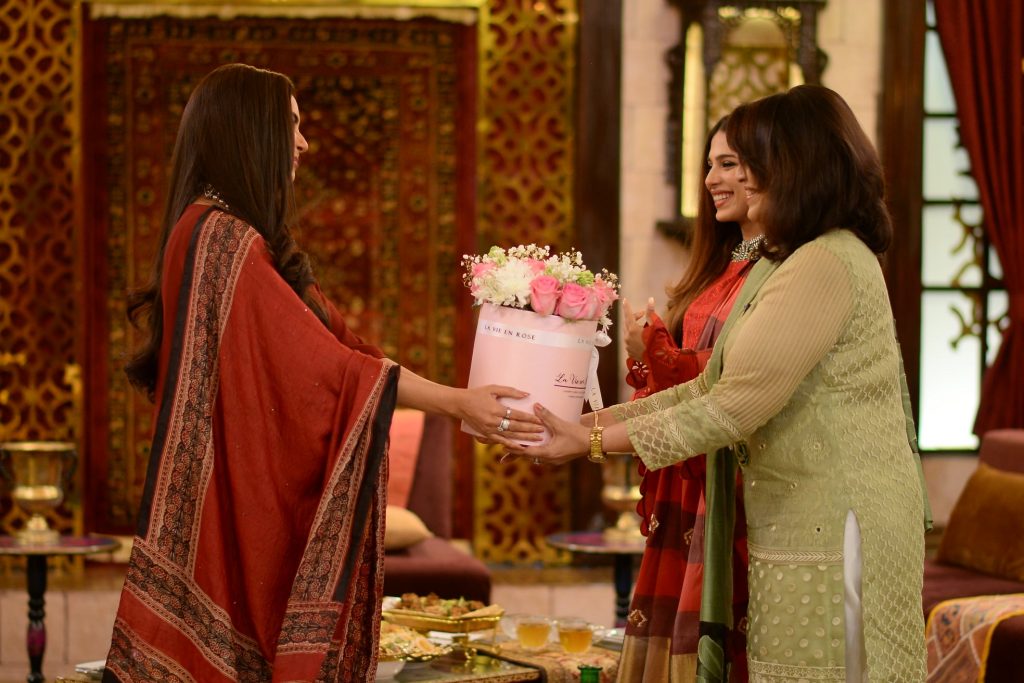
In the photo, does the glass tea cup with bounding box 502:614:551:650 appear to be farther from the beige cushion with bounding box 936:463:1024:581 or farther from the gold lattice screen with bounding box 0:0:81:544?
the gold lattice screen with bounding box 0:0:81:544

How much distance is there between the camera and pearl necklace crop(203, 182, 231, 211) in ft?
8.11

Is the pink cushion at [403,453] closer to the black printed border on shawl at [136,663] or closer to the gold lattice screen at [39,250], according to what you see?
the gold lattice screen at [39,250]

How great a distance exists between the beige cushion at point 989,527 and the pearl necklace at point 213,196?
289 cm

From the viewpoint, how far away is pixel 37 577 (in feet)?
14.7

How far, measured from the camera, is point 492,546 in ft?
18.2

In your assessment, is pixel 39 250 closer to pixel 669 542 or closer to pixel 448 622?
pixel 448 622

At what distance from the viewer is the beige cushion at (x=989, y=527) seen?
14.1 ft

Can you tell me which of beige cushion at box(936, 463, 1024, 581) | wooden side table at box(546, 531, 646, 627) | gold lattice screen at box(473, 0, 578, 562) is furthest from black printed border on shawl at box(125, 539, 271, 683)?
gold lattice screen at box(473, 0, 578, 562)

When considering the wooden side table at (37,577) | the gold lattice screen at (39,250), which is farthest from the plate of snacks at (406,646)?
the gold lattice screen at (39,250)

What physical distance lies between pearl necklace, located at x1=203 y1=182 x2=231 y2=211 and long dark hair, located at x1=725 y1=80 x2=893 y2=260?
0.95 metres

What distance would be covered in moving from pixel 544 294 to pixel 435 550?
8.13 feet

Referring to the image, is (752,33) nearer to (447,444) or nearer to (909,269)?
(909,269)

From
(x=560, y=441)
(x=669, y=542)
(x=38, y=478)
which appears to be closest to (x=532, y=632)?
(x=669, y=542)

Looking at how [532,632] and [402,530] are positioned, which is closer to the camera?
[532,632]
